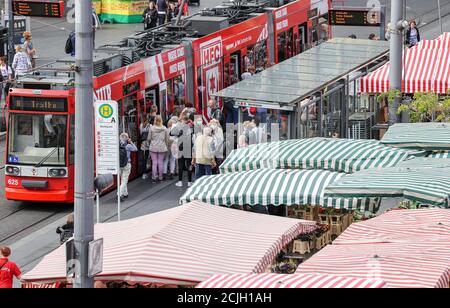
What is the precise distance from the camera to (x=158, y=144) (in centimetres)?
2697

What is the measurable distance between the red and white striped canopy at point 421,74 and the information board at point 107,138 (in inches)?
324

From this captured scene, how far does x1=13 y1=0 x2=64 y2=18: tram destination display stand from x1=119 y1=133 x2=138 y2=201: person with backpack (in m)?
3.26

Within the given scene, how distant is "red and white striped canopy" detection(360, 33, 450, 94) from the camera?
27.3 m

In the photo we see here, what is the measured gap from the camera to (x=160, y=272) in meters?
15.1

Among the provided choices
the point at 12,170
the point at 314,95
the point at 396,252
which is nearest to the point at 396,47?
the point at 314,95

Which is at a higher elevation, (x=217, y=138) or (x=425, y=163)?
(x=425, y=163)

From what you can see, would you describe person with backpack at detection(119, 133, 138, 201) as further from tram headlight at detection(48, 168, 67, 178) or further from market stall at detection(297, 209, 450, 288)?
market stall at detection(297, 209, 450, 288)

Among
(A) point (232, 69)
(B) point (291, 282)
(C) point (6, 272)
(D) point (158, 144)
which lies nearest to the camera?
(B) point (291, 282)

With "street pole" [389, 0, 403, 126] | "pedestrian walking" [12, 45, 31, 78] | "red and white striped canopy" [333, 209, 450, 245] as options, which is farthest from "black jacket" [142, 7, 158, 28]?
"red and white striped canopy" [333, 209, 450, 245]

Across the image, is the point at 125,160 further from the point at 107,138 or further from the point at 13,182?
the point at 107,138

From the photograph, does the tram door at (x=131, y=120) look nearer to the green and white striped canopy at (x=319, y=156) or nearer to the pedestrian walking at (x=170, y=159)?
the pedestrian walking at (x=170, y=159)

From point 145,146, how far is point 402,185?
34.7ft
